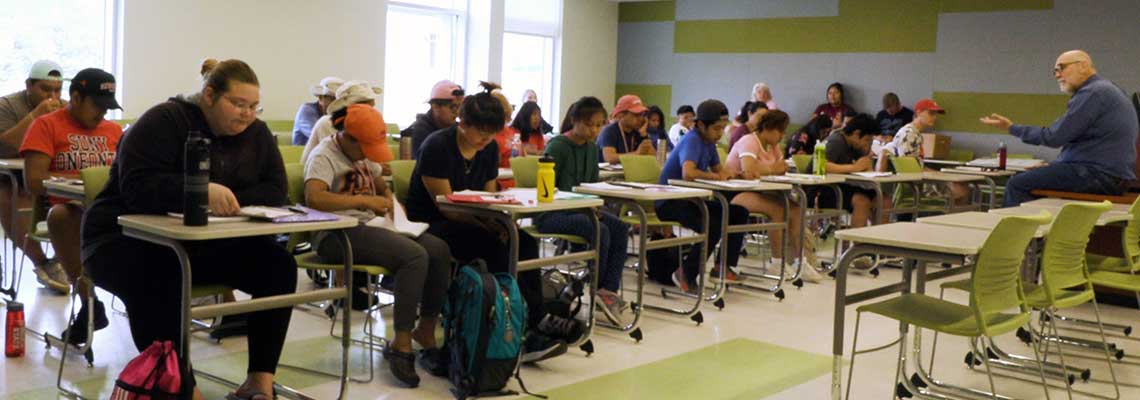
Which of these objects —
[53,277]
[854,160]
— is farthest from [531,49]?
[53,277]

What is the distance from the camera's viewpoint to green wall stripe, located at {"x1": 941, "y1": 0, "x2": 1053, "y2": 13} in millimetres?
10695

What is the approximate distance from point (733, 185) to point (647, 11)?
870 cm

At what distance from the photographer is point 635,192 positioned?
4.79 meters

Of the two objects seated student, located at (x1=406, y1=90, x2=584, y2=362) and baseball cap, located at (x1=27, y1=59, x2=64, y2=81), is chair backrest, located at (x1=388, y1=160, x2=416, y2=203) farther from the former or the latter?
baseball cap, located at (x1=27, y1=59, x2=64, y2=81)

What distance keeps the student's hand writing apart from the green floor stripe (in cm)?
134

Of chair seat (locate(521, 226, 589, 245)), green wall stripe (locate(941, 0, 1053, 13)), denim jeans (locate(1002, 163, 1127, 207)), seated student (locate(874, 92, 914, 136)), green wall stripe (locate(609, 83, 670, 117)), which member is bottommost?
chair seat (locate(521, 226, 589, 245))

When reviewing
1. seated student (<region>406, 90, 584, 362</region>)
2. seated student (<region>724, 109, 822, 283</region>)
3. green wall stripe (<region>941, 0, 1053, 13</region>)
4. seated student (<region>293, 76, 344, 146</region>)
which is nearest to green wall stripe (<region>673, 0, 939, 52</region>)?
green wall stripe (<region>941, 0, 1053, 13</region>)

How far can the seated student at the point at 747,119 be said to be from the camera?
8.43 metres

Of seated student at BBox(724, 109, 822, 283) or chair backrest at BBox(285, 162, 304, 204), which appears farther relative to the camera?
seated student at BBox(724, 109, 822, 283)

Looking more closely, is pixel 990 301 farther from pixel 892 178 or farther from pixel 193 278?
pixel 892 178

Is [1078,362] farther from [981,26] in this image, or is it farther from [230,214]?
[981,26]

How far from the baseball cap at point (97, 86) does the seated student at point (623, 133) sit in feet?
11.4

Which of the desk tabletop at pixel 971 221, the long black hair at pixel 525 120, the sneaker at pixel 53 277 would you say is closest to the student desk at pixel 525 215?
the desk tabletop at pixel 971 221

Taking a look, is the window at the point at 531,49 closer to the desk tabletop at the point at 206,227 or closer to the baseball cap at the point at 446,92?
the baseball cap at the point at 446,92
